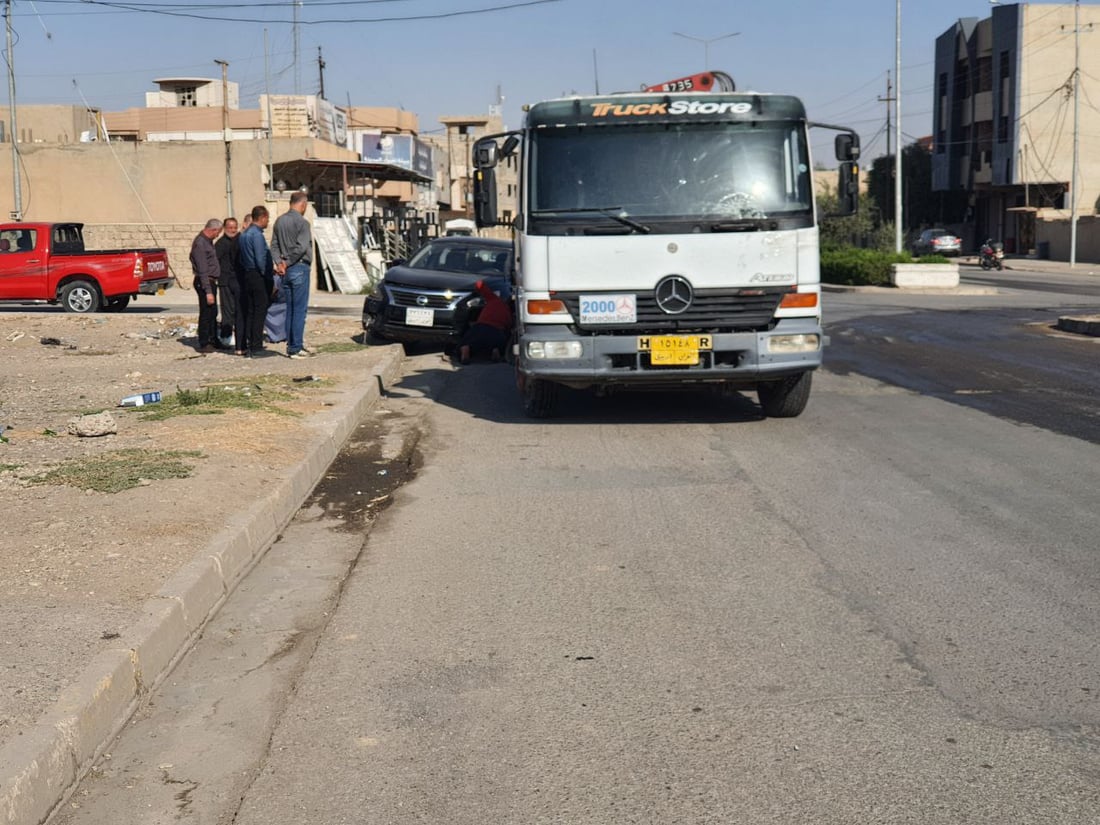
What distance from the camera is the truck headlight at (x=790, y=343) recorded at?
1059cm

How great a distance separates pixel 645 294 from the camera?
10.4 metres

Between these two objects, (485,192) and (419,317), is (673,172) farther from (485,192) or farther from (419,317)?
(419,317)

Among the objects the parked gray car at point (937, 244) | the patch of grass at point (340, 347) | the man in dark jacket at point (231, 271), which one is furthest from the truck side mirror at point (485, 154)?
the parked gray car at point (937, 244)

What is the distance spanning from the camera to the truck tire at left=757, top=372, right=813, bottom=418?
1130cm

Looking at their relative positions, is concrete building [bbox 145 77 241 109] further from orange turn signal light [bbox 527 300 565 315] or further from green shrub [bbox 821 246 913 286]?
orange turn signal light [bbox 527 300 565 315]

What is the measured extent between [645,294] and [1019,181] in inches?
2317

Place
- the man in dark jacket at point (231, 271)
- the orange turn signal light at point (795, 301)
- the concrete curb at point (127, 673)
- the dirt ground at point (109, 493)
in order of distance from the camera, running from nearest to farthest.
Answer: the concrete curb at point (127, 673) < the dirt ground at point (109, 493) < the orange turn signal light at point (795, 301) < the man in dark jacket at point (231, 271)

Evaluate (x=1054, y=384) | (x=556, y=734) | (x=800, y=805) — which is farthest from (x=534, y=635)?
(x=1054, y=384)

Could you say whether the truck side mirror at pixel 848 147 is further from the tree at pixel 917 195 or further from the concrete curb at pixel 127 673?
the tree at pixel 917 195

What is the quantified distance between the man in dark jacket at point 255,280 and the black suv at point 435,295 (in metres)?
1.74

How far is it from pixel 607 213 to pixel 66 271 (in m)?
18.2

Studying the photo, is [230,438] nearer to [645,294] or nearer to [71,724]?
→ [645,294]

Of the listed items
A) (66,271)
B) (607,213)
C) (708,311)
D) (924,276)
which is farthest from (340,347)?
(924,276)

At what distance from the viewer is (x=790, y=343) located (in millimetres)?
10617
